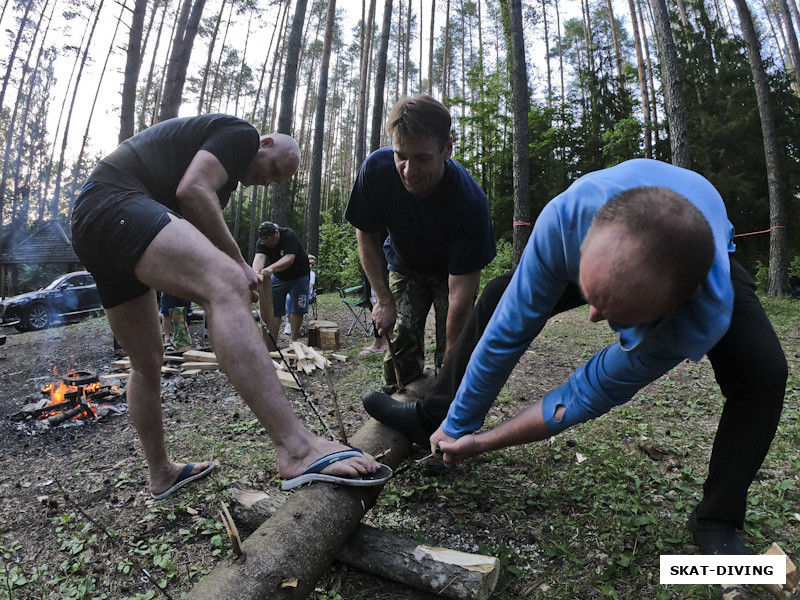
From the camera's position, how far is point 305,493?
170 cm

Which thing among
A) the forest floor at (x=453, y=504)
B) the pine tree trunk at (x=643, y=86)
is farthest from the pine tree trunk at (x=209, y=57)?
the forest floor at (x=453, y=504)

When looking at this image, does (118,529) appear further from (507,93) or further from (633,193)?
(507,93)

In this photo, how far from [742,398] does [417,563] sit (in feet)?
4.11

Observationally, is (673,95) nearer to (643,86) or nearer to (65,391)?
(65,391)

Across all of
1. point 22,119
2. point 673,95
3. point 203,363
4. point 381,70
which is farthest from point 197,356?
point 22,119

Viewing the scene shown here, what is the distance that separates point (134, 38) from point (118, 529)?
400 inches

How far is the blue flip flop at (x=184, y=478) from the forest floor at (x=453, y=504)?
4 centimetres

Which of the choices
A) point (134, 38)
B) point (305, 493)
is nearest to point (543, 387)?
point (305, 493)

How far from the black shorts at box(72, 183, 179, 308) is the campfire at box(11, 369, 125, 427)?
2255mm

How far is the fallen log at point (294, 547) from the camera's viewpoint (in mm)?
1338

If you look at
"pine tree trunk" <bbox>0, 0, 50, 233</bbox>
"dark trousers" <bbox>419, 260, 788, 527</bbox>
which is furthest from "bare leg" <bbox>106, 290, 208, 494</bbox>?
"pine tree trunk" <bbox>0, 0, 50, 233</bbox>

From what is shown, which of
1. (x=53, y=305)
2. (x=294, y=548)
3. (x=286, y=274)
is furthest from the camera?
(x=53, y=305)

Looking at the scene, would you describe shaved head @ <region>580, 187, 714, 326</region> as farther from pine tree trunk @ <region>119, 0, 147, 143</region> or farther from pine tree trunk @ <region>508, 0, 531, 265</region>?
pine tree trunk @ <region>119, 0, 147, 143</region>

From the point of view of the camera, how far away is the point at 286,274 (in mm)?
6324
